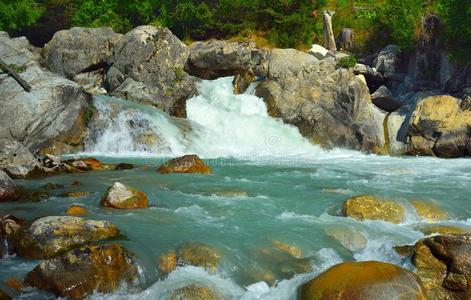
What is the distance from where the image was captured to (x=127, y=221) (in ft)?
29.9

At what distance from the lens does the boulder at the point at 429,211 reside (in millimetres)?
10281

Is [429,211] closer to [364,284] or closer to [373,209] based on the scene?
[373,209]

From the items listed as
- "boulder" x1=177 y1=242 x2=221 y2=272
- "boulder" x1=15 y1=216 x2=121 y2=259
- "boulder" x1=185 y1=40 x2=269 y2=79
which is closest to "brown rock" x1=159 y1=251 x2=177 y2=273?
"boulder" x1=177 y1=242 x2=221 y2=272

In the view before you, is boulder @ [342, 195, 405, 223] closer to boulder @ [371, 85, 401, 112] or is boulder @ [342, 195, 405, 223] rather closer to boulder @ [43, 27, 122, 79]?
boulder @ [371, 85, 401, 112]

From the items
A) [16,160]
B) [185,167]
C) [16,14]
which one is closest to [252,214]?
[185,167]

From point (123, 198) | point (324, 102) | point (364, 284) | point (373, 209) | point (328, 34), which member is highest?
point (328, 34)

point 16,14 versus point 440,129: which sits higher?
point 16,14

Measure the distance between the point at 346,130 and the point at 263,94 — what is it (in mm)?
4225

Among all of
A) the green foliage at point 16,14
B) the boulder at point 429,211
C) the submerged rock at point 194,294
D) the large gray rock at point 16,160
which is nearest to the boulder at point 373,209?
the boulder at point 429,211

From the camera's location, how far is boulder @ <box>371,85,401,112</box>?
2356cm

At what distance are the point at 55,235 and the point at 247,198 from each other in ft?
16.4

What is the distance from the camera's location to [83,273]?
6.71m

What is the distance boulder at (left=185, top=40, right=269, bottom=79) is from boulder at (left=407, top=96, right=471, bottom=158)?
772 centimetres

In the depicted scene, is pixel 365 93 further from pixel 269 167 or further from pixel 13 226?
pixel 13 226
